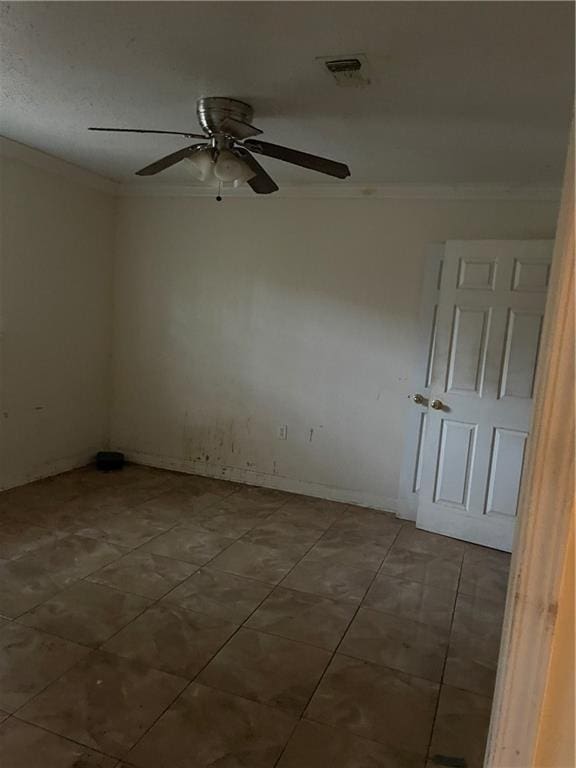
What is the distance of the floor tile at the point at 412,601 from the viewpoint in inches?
107

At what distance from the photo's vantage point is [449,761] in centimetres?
184

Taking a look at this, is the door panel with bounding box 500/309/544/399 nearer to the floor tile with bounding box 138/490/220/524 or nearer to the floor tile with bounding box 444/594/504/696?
the floor tile with bounding box 444/594/504/696

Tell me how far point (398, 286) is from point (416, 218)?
1.62 ft

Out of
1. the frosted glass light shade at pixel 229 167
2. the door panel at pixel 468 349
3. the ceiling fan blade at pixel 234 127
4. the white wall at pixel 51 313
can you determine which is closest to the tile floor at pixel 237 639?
the white wall at pixel 51 313

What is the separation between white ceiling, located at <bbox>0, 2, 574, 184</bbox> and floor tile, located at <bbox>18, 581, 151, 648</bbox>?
239 cm

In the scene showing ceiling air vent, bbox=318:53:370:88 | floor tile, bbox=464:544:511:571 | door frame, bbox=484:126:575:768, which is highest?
ceiling air vent, bbox=318:53:370:88

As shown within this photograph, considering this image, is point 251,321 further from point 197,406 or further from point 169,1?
point 169,1

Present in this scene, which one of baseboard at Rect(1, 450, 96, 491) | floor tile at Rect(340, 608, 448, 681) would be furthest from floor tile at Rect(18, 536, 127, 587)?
floor tile at Rect(340, 608, 448, 681)

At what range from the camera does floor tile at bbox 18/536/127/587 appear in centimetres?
291

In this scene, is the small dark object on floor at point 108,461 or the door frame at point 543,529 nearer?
the door frame at point 543,529

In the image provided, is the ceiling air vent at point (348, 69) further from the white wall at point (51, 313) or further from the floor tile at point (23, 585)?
the floor tile at point (23, 585)

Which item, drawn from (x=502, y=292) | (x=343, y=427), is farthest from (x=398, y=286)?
(x=343, y=427)

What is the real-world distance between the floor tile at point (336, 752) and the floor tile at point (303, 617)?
509mm

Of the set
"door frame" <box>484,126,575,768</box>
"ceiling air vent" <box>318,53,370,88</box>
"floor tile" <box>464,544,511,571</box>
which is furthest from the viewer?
"floor tile" <box>464,544,511,571</box>
